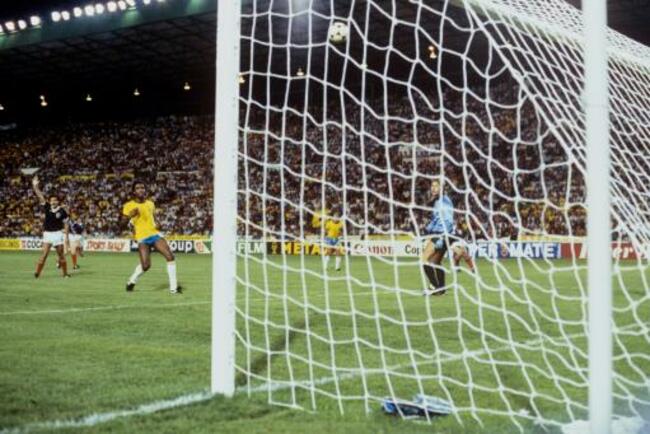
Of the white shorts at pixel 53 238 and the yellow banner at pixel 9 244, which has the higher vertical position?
the white shorts at pixel 53 238

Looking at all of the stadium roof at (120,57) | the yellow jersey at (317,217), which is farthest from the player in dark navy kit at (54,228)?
the stadium roof at (120,57)

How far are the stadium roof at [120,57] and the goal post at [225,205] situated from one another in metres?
16.5

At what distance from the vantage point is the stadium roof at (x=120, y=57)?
24.9 metres

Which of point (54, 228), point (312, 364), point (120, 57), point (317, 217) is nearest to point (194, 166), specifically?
point (120, 57)

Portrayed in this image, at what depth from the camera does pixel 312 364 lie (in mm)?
4508

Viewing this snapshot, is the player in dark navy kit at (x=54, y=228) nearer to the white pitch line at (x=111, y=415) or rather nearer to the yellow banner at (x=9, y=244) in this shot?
the white pitch line at (x=111, y=415)

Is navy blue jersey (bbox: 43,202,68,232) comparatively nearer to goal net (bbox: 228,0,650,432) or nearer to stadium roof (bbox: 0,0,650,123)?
goal net (bbox: 228,0,650,432)

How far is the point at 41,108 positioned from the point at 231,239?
39.2 meters

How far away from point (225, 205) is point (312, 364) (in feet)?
4.18

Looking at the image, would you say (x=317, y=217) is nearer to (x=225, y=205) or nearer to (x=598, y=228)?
(x=225, y=205)

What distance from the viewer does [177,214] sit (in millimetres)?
32000

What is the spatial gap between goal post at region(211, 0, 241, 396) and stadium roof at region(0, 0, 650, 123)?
1650 cm

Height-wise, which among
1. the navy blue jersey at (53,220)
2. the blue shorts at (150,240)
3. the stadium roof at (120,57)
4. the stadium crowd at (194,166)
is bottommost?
the blue shorts at (150,240)

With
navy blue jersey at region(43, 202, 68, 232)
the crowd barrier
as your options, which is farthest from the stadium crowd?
navy blue jersey at region(43, 202, 68, 232)
